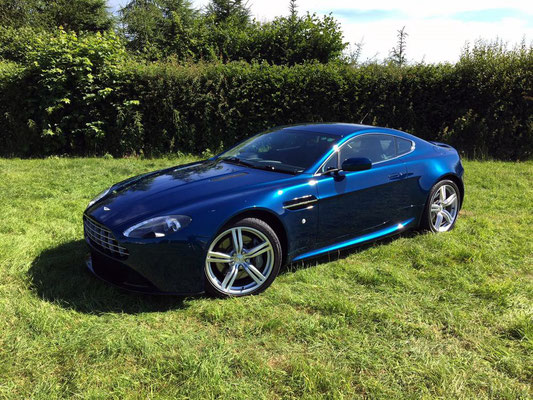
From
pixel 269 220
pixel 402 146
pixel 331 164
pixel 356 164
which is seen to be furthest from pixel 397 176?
pixel 269 220

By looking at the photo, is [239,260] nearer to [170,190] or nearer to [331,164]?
[170,190]

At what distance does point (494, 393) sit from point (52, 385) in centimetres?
Answer: 238

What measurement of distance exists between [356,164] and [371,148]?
2.04 feet

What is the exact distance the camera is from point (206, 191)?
3299 mm

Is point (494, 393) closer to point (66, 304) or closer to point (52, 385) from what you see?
point (52, 385)

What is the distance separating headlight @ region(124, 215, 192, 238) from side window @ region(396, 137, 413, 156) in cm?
260

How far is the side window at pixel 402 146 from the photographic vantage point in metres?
4.50

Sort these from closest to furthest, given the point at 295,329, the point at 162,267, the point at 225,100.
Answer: the point at 295,329 < the point at 162,267 < the point at 225,100

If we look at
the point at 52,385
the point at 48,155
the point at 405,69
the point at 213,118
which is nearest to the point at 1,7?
the point at 48,155

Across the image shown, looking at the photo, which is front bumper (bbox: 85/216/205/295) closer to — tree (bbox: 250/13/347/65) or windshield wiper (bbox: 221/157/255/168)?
windshield wiper (bbox: 221/157/255/168)

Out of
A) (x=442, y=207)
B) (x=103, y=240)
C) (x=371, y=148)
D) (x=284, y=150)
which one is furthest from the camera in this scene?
(x=442, y=207)

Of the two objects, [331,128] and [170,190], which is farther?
[331,128]

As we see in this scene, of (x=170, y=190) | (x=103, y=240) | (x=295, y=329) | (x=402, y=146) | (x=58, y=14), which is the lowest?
(x=295, y=329)

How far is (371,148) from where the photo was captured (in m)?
4.27
